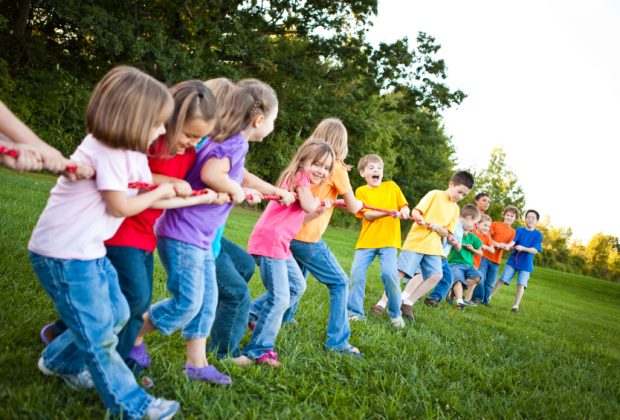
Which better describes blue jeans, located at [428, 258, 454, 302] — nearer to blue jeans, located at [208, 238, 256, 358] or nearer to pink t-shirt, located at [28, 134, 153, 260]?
blue jeans, located at [208, 238, 256, 358]

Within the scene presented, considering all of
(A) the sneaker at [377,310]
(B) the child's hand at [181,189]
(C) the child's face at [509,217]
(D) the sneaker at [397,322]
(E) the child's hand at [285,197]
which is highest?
(C) the child's face at [509,217]

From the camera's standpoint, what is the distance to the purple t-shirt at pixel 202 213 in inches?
122

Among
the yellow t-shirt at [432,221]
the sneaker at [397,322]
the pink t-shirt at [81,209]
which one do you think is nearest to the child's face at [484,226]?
the yellow t-shirt at [432,221]

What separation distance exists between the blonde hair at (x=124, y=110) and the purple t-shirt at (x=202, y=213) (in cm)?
70

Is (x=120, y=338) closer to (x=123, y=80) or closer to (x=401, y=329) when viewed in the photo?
(x=123, y=80)

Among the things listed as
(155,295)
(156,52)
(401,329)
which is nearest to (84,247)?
(155,295)

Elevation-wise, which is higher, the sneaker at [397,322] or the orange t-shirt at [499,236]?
the orange t-shirt at [499,236]

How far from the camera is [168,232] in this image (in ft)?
10.2

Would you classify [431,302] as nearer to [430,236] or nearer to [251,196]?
[430,236]

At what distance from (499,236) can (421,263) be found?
4.70 m

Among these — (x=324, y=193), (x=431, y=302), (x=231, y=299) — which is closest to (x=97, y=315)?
(x=231, y=299)

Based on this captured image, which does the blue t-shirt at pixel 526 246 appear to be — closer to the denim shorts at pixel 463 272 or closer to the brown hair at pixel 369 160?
the denim shorts at pixel 463 272

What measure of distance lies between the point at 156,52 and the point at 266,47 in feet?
19.7

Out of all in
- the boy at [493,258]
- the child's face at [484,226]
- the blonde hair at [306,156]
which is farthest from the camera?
the boy at [493,258]
